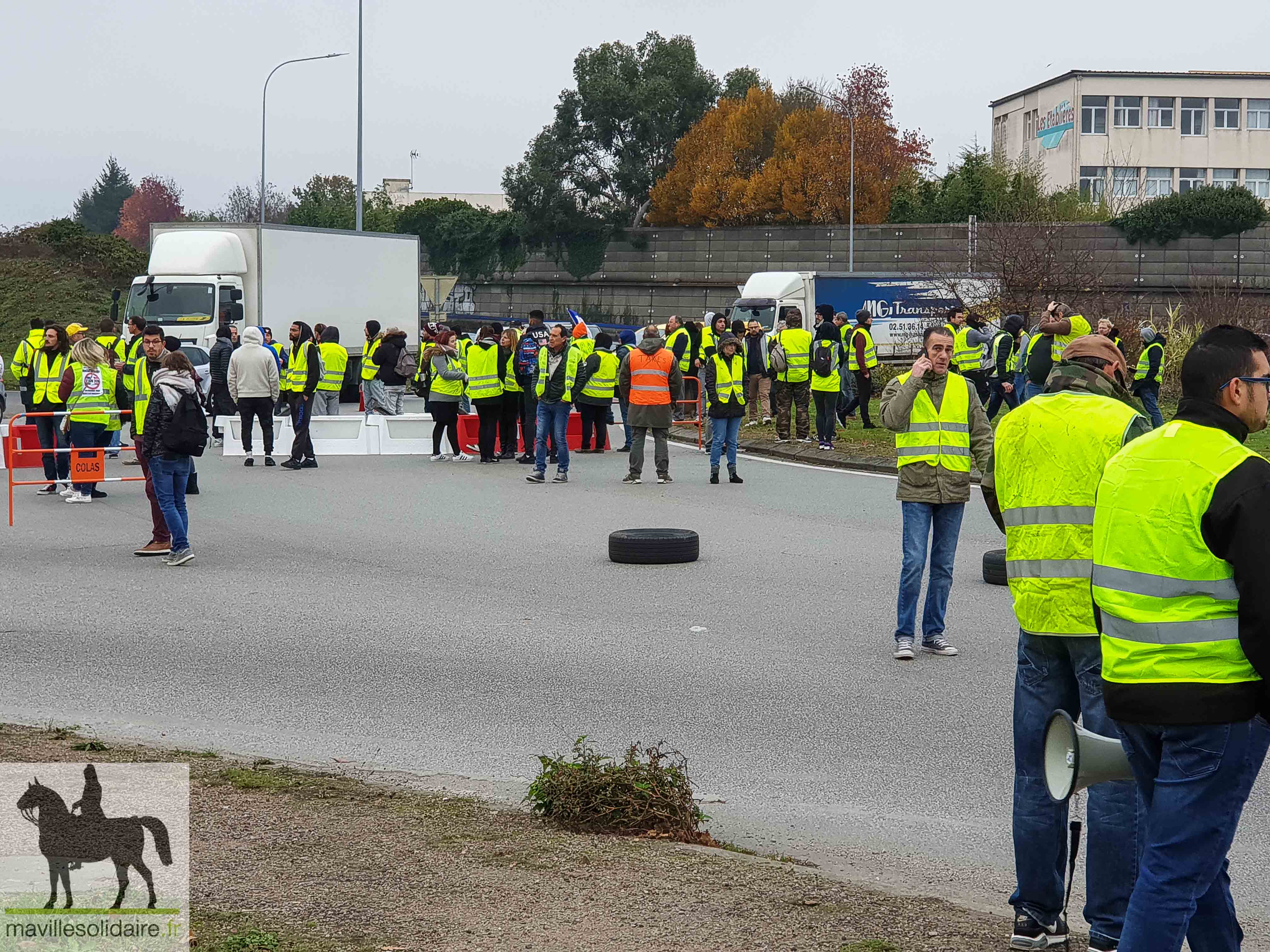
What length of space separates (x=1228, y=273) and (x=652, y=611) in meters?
47.8

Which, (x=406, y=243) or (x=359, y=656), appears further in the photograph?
(x=406, y=243)

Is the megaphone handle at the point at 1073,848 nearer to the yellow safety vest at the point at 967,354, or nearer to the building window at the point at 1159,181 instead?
the yellow safety vest at the point at 967,354

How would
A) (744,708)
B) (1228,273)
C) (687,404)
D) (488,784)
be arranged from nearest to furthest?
(488,784) < (744,708) < (687,404) < (1228,273)

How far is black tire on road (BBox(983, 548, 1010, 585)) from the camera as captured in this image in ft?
39.0

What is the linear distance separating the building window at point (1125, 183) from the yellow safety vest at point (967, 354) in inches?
1691

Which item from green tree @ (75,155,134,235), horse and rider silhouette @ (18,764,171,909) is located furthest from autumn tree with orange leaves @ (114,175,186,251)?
horse and rider silhouette @ (18,764,171,909)

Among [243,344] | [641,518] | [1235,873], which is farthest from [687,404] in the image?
[1235,873]

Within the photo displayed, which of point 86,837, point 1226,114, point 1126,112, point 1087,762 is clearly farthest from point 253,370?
point 1226,114

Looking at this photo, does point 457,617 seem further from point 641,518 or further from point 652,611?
point 641,518

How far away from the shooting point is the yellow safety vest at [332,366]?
76.8 feet

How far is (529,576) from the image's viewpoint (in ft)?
40.8

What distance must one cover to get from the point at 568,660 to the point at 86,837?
179 inches

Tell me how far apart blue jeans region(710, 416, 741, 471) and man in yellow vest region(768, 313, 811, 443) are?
357cm

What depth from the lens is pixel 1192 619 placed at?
371 cm
